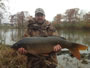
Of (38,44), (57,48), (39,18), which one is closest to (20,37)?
(39,18)

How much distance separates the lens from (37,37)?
301cm

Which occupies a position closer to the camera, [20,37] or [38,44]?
[38,44]

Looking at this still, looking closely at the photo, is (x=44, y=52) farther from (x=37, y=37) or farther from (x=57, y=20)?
(x=57, y=20)

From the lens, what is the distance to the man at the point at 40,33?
10.3 ft

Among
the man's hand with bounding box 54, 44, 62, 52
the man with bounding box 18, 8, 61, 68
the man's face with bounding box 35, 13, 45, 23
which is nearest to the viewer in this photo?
the man's hand with bounding box 54, 44, 62, 52

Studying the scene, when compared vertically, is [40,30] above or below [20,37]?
above

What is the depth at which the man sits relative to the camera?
3135 mm

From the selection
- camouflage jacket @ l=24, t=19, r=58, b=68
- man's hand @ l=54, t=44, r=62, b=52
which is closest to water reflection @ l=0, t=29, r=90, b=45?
camouflage jacket @ l=24, t=19, r=58, b=68

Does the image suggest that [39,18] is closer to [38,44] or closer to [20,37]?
[38,44]

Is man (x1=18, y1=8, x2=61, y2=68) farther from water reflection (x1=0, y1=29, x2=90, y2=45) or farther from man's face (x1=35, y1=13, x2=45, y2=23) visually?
water reflection (x1=0, y1=29, x2=90, y2=45)

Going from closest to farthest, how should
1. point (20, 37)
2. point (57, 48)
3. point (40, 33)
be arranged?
point (57, 48) → point (40, 33) → point (20, 37)

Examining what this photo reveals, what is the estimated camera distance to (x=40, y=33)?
3.26m

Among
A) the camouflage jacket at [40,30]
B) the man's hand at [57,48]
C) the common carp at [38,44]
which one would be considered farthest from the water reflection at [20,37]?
the man's hand at [57,48]

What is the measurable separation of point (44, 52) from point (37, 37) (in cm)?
40
